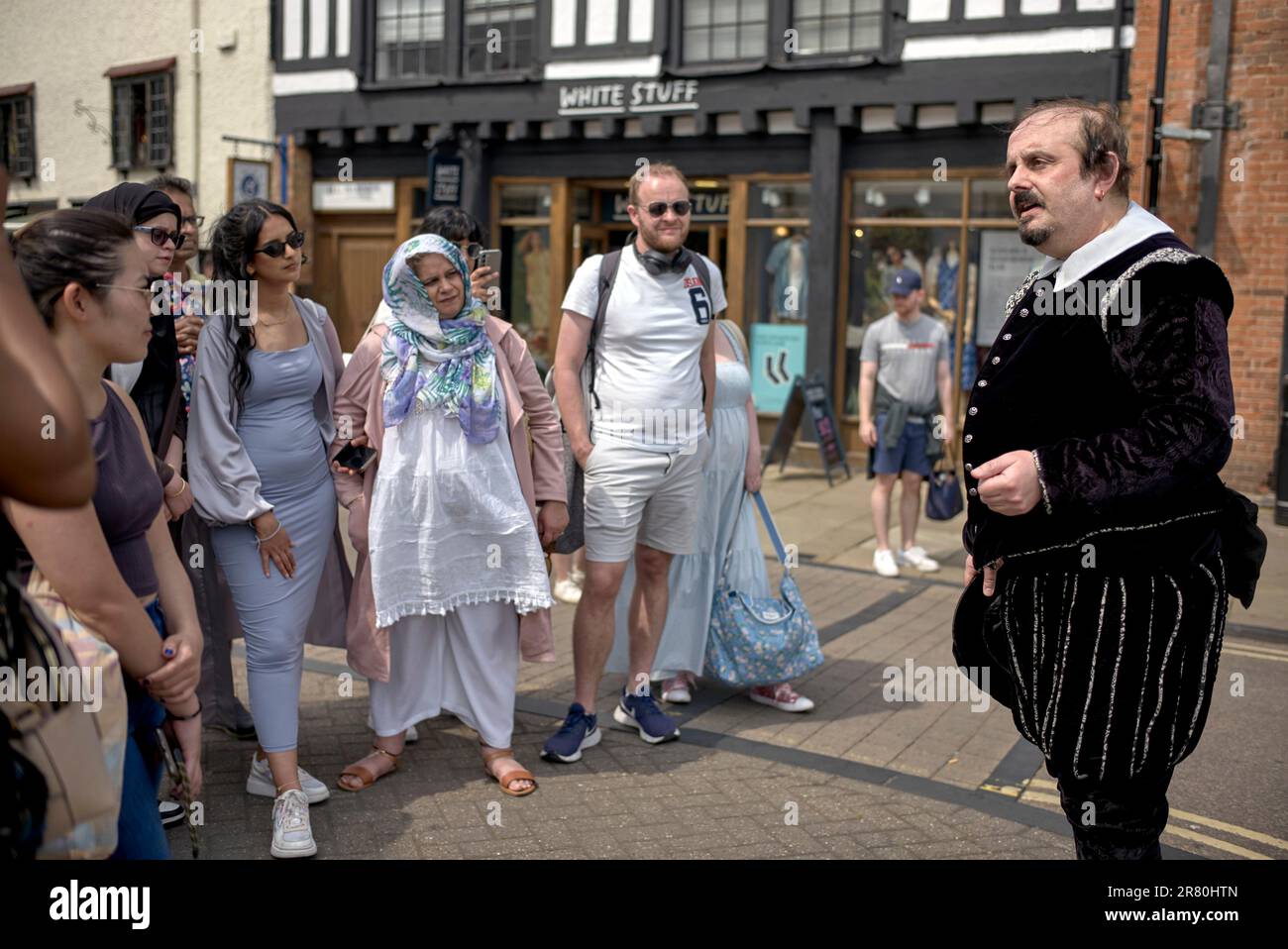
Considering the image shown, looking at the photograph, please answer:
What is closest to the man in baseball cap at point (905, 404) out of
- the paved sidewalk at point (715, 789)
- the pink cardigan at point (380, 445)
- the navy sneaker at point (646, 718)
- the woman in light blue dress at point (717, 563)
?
the paved sidewalk at point (715, 789)

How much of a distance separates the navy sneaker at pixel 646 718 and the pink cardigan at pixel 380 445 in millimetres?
524

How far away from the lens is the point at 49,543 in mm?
2330

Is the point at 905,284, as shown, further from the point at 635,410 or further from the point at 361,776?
the point at 361,776

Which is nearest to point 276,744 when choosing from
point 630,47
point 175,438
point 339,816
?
point 339,816

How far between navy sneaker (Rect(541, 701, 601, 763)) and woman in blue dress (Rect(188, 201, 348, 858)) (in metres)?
0.88

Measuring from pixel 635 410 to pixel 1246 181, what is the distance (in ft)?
27.9

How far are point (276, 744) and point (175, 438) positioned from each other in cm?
110

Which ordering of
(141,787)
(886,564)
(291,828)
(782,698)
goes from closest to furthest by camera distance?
(141,787)
(291,828)
(782,698)
(886,564)

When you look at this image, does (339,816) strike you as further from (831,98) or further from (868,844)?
(831,98)

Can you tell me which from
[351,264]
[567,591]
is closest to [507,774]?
[567,591]

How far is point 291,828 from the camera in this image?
4051 millimetres

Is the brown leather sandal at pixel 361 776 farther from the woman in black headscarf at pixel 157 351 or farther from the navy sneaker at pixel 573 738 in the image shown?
the woman in black headscarf at pixel 157 351

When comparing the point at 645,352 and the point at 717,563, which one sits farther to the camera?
the point at 717,563

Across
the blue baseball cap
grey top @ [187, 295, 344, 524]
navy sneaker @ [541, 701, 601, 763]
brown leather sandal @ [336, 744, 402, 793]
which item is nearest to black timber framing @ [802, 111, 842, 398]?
the blue baseball cap
